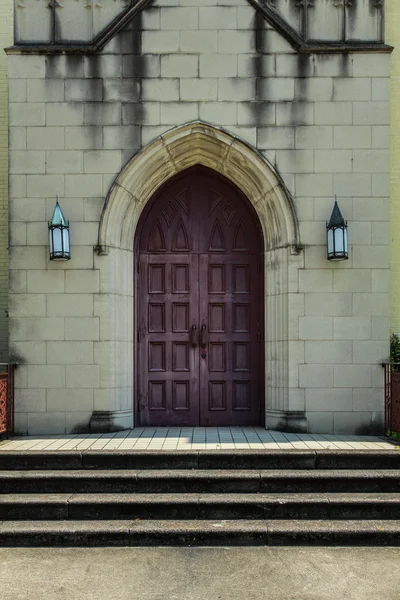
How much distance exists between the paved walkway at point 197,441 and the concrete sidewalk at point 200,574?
5.09 ft

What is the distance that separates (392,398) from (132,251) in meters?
3.89

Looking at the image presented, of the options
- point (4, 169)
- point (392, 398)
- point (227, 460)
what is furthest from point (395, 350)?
point (4, 169)

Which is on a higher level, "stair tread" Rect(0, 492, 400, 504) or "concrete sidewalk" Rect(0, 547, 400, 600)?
"stair tread" Rect(0, 492, 400, 504)

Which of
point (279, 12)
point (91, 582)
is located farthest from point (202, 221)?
point (91, 582)

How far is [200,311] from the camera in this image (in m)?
8.48

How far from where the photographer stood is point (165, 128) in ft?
25.9

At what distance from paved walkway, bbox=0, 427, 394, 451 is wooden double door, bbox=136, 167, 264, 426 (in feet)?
1.59

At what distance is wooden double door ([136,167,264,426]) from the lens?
8.45 m

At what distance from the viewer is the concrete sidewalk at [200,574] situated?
4559 mm

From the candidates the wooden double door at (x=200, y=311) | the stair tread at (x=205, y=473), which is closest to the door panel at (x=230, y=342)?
the wooden double door at (x=200, y=311)

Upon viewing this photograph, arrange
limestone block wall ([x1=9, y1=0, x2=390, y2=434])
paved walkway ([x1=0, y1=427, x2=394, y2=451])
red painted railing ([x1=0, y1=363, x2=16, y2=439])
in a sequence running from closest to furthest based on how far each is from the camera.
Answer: paved walkway ([x1=0, y1=427, x2=394, y2=451]) → red painted railing ([x1=0, y1=363, x2=16, y2=439]) → limestone block wall ([x1=9, y1=0, x2=390, y2=434])

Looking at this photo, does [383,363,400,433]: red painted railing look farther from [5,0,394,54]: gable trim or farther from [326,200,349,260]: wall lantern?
[5,0,394,54]: gable trim

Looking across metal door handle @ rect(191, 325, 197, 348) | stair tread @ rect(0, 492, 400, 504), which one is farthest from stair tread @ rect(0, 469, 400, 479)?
metal door handle @ rect(191, 325, 197, 348)

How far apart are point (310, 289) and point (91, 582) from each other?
453 cm
